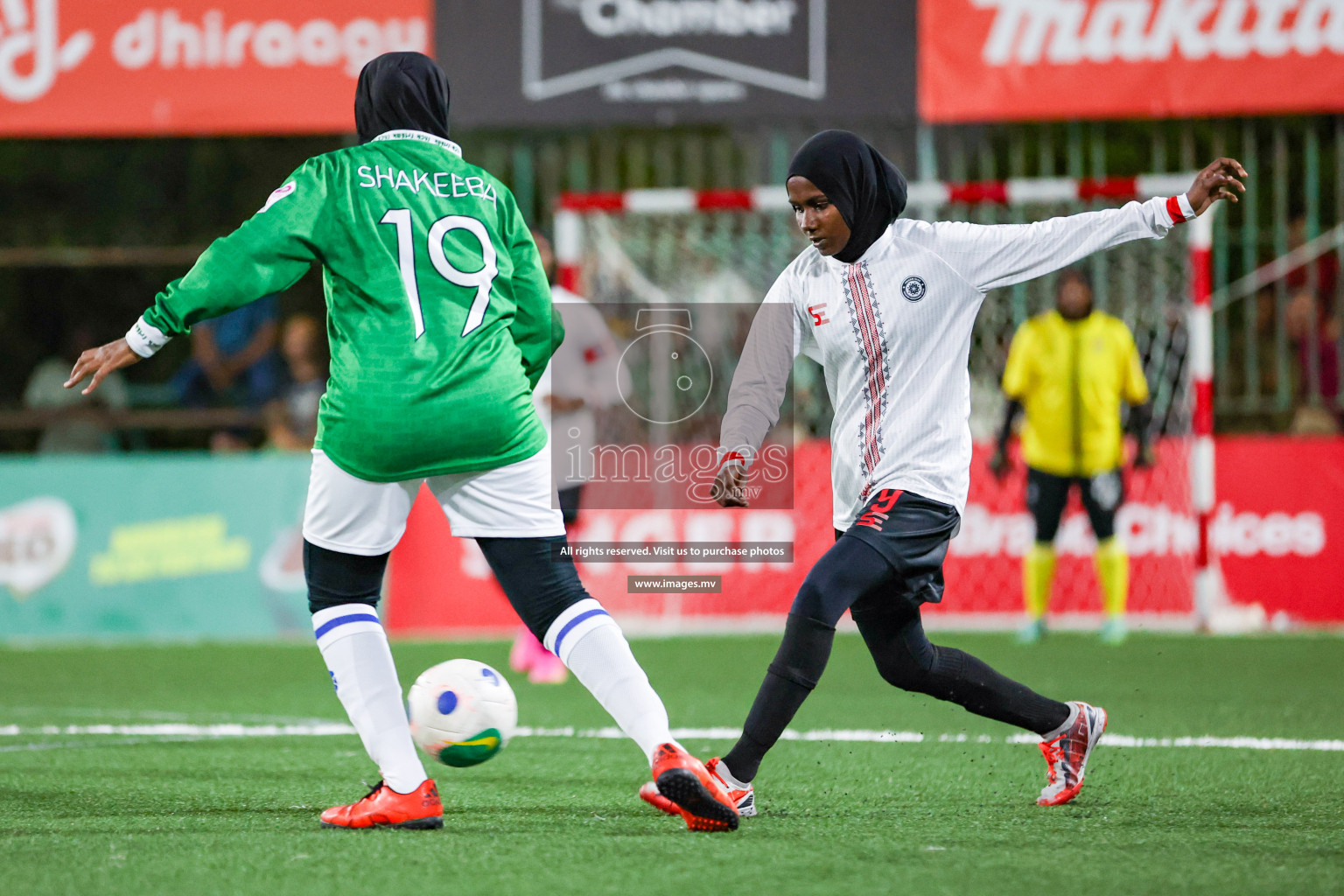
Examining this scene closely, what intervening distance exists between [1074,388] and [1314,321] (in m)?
2.48

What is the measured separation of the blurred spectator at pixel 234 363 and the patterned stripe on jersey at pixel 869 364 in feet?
28.2

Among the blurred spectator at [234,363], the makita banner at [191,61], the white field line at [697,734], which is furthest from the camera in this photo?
the blurred spectator at [234,363]

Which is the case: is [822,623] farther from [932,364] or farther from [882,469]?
[932,364]

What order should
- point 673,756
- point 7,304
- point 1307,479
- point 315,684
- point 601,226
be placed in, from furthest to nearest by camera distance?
point 7,304 < point 601,226 < point 1307,479 < point 315,684 < point 673,756

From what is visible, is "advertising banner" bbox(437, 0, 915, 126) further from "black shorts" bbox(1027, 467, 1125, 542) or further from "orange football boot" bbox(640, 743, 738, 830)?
"orange football boot" bbox(640, 743, 738, 830)

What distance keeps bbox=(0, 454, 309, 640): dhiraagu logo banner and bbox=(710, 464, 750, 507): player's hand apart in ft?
22.5

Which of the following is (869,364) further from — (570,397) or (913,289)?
(570,397)

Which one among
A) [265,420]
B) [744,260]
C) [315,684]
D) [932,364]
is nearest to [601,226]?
[744,260]

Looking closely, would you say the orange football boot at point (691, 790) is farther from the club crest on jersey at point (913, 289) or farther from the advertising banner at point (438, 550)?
the advertising banner at point (438, 550)

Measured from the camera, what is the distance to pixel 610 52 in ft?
Answer: 36.9

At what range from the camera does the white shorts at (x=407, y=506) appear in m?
4.12

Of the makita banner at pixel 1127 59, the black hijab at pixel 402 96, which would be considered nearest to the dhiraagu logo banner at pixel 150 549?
the makita banner at pixel 1127 59

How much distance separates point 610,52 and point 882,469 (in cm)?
741

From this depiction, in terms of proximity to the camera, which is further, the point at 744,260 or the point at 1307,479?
the point at 744,260
